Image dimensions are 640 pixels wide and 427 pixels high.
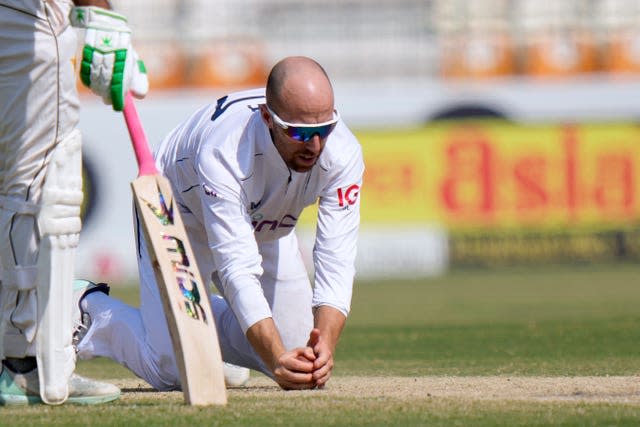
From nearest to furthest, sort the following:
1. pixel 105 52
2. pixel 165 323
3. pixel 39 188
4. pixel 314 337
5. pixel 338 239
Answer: pixel 105 52 < pixel 39 188 < pixel 314 337 < pixel 338 239 < pixel 165 323

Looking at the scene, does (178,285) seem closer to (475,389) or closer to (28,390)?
(28,390)

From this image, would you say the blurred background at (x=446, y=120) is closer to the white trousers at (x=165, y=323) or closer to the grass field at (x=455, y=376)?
the grass field at (x=455, y=376)

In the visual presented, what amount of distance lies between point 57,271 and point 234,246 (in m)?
0.83

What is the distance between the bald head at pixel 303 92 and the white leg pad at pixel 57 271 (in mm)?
866

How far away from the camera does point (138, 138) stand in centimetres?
455

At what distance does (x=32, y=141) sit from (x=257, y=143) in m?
1.12

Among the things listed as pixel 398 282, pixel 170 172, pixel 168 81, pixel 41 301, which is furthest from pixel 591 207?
pixel 41 301

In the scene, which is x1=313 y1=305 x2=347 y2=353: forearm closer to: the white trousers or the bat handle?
the white trousers

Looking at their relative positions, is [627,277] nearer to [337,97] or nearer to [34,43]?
[337,97]

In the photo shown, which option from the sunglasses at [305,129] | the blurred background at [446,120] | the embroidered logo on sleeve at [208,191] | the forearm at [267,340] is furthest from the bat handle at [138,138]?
the blurred background at [446,120]

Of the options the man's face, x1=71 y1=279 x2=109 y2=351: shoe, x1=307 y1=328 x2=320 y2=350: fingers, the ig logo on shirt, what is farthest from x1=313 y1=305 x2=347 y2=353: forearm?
x1=71 y1=279 x2=109 y2=351: shoe

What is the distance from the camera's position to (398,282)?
16203 mm

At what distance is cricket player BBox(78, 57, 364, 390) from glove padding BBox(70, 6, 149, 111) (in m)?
0.86

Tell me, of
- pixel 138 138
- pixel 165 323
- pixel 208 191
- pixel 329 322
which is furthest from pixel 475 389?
pixel 138 138
